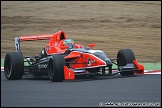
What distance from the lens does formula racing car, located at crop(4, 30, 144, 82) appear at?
14797 millimetres

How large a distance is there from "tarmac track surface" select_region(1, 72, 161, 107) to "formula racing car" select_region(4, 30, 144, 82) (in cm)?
27

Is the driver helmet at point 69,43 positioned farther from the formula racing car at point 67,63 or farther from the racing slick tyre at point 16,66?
the racing slick tyre at point 16,66

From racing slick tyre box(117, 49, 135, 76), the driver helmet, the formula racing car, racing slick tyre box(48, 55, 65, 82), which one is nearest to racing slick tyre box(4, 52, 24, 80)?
the formula racing car

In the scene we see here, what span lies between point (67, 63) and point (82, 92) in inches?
164

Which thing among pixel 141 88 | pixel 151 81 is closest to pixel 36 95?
pixel 141 88

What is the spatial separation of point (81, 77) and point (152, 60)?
5.63 meters

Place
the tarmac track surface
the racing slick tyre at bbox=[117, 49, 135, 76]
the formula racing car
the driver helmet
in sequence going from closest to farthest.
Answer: the tarmac track surface → the formula racing car → the racing slick tyre at bbox=[117, 49, 135, 76] → the driver helmet

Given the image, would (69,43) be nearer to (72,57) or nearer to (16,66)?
(72,57)

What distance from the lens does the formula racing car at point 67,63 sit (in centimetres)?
1480

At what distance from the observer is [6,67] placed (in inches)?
659

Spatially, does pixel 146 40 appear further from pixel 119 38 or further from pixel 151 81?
pixel 151 81

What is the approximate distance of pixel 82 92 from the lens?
1198 centimetres

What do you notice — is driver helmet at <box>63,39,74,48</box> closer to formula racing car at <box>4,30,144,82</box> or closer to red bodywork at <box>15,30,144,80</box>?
formula racing car at <box>4,30,144,82</box>

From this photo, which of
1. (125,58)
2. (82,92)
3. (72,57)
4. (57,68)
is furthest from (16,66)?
(82,92)
